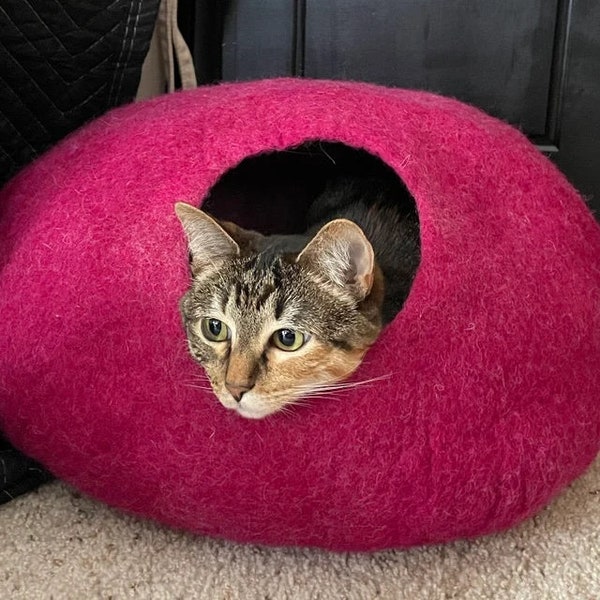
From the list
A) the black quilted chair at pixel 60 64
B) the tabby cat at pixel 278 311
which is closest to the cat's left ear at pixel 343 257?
the tabby cat at pixel 278 311

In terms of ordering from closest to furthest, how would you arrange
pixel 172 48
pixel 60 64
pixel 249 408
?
pixel 249 408 → pixel 60 64 → pixel 172 48

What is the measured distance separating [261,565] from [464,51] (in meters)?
1.19

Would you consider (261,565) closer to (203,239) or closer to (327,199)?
(203,239)

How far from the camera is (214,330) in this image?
37.9 inches

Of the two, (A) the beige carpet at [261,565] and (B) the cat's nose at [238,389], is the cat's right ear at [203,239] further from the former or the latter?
(A) the beige carpet at [261,565]

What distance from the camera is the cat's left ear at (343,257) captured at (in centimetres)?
87

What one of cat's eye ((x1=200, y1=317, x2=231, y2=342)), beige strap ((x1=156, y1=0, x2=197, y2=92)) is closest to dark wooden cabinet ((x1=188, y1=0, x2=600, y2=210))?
beige strap ((x1=156, y1=0, x2=197, y2=92))

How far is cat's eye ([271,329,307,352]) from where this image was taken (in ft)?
3.00

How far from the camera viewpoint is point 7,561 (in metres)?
0.97

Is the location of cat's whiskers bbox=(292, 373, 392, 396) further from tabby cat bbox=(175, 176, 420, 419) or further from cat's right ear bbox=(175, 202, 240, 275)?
cat's right ear bbox=(175, 202, 240, 275)

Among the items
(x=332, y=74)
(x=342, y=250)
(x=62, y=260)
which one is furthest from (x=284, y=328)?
(x=332, y=74)

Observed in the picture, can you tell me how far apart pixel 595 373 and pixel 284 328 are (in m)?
0.40

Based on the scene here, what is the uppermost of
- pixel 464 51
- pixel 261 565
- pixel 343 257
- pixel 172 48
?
pixel 343 257

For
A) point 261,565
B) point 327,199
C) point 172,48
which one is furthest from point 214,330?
point 172,48
